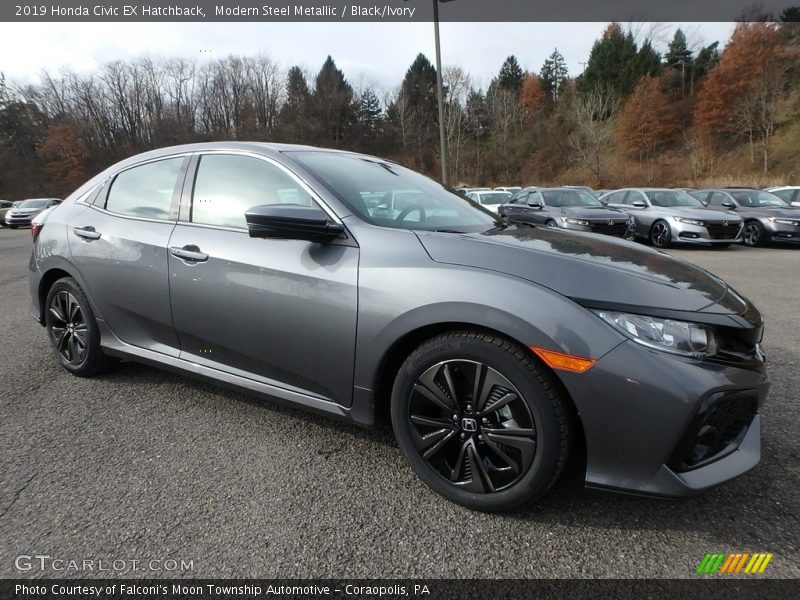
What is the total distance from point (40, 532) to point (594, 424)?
2128 mm

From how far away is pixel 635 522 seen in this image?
1.82 metres

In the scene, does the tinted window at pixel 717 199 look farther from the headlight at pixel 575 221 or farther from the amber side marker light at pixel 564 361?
the amber side marker light at pixel 564 361

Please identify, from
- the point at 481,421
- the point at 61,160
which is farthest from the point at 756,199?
the point at 61,160

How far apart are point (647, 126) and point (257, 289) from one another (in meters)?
52.2

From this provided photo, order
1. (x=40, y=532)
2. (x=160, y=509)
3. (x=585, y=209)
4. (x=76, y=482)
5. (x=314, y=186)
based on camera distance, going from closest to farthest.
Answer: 1. (x=40, y=532)
2. (x=160, y=509)
3. (x=76, y=482)
4. (x=314, y=186)
5. (x=585, y=209)

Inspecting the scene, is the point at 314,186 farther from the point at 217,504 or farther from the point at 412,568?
the point at 412,568

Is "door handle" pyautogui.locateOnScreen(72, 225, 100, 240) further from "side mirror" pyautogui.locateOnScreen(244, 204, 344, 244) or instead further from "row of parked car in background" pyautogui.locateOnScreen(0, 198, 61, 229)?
"row of parked car in background" pyautogui.locateOnScreen(0, 198, 61, 229)

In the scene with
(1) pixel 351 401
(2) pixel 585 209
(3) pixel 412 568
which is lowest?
(3) pixel 412 568

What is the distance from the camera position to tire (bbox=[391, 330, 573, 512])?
1699 mm

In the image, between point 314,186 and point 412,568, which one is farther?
point 314,186

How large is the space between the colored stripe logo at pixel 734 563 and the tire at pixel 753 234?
40.9 ft

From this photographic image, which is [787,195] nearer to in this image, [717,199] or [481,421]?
[717,199]

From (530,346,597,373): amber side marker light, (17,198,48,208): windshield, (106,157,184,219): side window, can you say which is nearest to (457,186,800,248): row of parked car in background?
(106,157,184,219): side window

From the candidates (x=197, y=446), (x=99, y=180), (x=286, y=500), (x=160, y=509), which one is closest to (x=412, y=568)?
(x=286, y=500)
